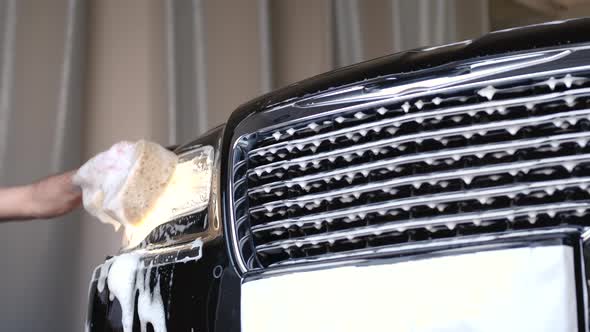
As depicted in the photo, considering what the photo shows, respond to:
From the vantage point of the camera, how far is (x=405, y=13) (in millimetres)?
3834

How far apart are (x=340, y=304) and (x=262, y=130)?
1.05 feet

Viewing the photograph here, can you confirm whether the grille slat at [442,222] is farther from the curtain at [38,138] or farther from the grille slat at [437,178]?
the curtain at [38,138]

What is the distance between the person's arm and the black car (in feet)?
1.43

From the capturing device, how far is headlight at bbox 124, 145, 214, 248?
123 centimetres

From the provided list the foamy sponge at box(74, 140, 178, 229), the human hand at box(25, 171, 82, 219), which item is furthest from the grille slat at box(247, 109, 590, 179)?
the human hand at box(25, 171, 82, 219)

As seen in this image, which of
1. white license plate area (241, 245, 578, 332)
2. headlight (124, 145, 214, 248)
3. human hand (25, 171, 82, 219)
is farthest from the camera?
human hand (25, 171, 82, 219)

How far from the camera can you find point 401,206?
37.6 inches

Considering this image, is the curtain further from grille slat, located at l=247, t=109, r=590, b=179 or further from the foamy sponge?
grille slat, located at l=247, t=109, r=590, b=179

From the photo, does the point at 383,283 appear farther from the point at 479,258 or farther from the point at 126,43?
the point at 126,43

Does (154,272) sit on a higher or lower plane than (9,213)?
lower

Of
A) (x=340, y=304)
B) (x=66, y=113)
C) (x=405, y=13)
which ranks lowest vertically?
(x=340, y=304)

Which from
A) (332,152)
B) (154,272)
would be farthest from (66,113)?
(332,152)

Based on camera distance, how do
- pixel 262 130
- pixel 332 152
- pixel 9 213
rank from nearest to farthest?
pixel 332 152
pixel 262 130
pixel 9 213

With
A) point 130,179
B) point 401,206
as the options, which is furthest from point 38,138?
point 401,206
